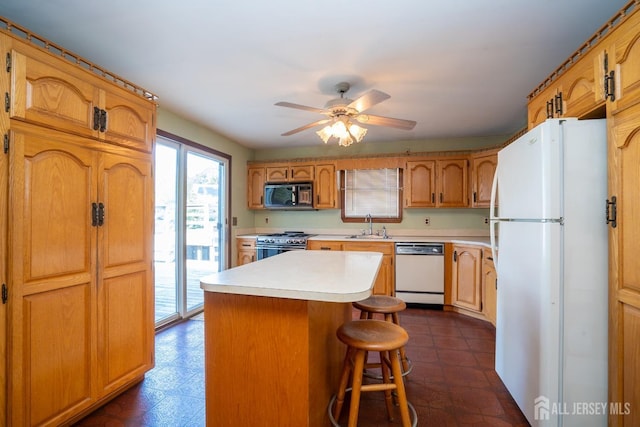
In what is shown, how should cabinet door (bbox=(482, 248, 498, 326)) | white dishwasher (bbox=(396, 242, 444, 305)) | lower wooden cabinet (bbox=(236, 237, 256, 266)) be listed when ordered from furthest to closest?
lower wooden cabinet (bbox=(236, 237, 256, 266))
white dishwasher (bbox=(396, 242, 444, 305))
cabinet door (bbox=(482, 248, 498, 326))

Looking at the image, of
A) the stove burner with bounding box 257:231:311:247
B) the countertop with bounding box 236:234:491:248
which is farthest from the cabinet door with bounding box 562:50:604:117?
the stove burner with bounding box 257:231:311:247

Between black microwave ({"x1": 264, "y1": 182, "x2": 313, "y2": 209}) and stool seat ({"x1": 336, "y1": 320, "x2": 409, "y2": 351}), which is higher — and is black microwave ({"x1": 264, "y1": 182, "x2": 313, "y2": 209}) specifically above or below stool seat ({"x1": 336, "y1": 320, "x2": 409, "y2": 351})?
above

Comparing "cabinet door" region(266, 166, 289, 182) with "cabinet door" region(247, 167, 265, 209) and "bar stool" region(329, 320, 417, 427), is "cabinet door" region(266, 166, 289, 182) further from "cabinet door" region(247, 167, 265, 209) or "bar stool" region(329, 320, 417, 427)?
"bar stool" region(329, 320, 417, 427)

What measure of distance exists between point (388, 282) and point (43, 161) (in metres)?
3.58

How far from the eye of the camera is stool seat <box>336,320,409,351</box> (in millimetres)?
1359

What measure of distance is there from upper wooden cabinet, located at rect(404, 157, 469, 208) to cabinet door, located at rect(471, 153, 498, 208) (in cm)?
12

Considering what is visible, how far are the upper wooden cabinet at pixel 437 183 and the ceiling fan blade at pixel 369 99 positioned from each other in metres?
2.25

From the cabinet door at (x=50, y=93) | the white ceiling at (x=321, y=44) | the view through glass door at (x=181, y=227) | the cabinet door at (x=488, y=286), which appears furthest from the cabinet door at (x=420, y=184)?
the cabinet door at (x=50, y=93)

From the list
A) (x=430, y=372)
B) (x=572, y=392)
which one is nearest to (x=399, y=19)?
(x=572, y=392)

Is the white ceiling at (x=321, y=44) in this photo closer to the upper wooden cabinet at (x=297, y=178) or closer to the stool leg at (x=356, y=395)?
the upper wooden cabinet at (x=297, y=178)

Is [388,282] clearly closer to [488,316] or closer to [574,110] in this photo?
[488,316]

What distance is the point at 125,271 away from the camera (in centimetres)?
194

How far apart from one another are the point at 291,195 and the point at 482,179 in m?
2.67

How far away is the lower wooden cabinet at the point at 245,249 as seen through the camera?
4422 millimetres
